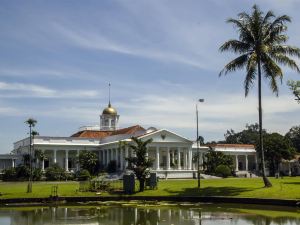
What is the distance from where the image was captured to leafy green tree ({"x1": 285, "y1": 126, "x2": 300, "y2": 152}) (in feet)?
448

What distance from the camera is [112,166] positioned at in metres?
91.4

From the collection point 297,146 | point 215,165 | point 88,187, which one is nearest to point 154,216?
point 88,187

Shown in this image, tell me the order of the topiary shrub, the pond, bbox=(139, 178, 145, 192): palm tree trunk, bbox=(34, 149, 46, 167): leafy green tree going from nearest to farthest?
the pond < bbox=(139, 178, 145, 192): palm tree trunk < the topiary shrub < bbox=(34, 149, 46, 167): leafy green tree

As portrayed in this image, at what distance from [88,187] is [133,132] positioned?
152 ft

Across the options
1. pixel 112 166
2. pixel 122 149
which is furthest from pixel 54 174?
pixel 112 166

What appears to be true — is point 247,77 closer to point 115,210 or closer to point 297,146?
point 115,210

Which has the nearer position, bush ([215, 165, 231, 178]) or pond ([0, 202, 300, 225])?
pond ([0, 202, 300, 225])

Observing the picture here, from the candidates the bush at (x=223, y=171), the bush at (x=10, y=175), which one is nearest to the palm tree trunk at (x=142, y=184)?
the bush at (x=10, y=175)

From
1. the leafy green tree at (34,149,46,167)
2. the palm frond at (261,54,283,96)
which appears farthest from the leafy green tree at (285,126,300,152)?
the palm frond at (261,54,283,96)

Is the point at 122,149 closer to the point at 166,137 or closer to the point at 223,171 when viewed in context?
the point at 166,137

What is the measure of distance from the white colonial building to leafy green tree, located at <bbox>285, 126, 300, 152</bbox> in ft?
111

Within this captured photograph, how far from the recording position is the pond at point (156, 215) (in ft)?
95.2

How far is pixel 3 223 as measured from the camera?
1172 inches

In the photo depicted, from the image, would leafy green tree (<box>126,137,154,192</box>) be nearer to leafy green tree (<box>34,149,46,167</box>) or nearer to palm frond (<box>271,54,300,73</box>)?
palm frond (<box>271,54,300,73</box>)
